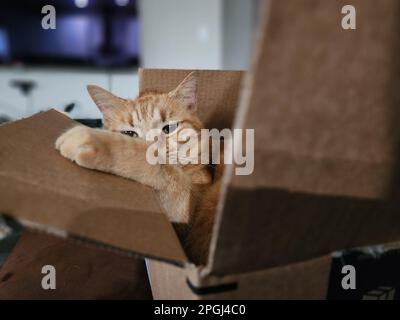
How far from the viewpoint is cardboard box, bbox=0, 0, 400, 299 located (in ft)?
1.08

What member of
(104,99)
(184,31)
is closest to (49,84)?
(184,31)

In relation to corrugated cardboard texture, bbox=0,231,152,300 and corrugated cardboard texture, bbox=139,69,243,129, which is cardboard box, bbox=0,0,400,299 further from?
corrugated cardboard texture, bbox=139,69,243,129

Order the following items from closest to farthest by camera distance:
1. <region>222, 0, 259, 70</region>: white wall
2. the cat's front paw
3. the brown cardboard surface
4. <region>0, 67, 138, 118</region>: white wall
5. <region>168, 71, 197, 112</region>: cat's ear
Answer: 1. the brown cardboard surface
2. the cat's front paw
3. <region>168, 71, 197, 112</region>: cat's ear
4. <region>222, 0, 259, 70</region>: white wall
5. <region>0, 67, 138, 118</region>: white wall

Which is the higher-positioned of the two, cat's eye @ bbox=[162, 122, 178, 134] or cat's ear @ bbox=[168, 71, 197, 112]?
cat's ear @ bbox=[168, 71, 197, 112]

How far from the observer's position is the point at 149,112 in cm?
94

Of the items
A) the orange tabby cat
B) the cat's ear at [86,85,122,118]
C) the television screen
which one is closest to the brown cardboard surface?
the orange tabby cat

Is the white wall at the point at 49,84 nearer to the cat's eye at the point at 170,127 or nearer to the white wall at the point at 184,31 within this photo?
the white wall at the point at 184,31

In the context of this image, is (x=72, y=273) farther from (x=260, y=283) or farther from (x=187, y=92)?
(x=187, y=92)

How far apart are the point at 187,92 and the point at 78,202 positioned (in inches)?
21.7

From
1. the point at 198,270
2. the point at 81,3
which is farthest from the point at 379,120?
the point at 81,3

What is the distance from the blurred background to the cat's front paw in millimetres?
2615

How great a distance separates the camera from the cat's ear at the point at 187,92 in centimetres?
A: 88

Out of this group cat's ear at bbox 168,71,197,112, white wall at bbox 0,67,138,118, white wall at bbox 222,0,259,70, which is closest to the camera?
cat's ear at bbox 168,71,197,112

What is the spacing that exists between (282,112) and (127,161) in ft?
1.04
